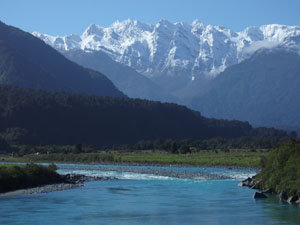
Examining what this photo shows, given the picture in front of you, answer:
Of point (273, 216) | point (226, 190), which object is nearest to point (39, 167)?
point (226, 190)

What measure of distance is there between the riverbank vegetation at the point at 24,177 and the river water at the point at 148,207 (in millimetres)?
6751

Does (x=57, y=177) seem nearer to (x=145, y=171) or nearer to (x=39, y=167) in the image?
(x=39, y=167)

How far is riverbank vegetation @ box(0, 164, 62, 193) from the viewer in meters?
87.5

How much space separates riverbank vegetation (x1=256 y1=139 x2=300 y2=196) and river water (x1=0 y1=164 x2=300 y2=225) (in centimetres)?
265

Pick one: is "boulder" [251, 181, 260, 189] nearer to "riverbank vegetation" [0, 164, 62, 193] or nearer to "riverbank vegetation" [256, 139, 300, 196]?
"riverbank vegetation" [256, 139, 300, 196]

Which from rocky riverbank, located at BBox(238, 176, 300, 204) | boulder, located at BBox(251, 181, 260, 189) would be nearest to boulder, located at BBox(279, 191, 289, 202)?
rocky riverbank, located at BBox(238, 176, 300, 204)

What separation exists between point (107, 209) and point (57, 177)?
116 feet

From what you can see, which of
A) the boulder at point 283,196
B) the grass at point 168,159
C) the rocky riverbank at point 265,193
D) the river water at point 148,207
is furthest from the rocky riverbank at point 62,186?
the grass at point 168,159

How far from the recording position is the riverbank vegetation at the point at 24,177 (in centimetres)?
8750

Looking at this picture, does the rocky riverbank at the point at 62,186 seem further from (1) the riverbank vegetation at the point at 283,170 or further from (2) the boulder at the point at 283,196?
(2) the boulder at the point at 283,196

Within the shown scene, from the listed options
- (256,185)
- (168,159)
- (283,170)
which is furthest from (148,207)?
(168,159)

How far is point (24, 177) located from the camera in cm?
9300

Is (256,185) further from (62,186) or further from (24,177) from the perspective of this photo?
(24,177)

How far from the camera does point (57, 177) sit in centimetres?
10462
